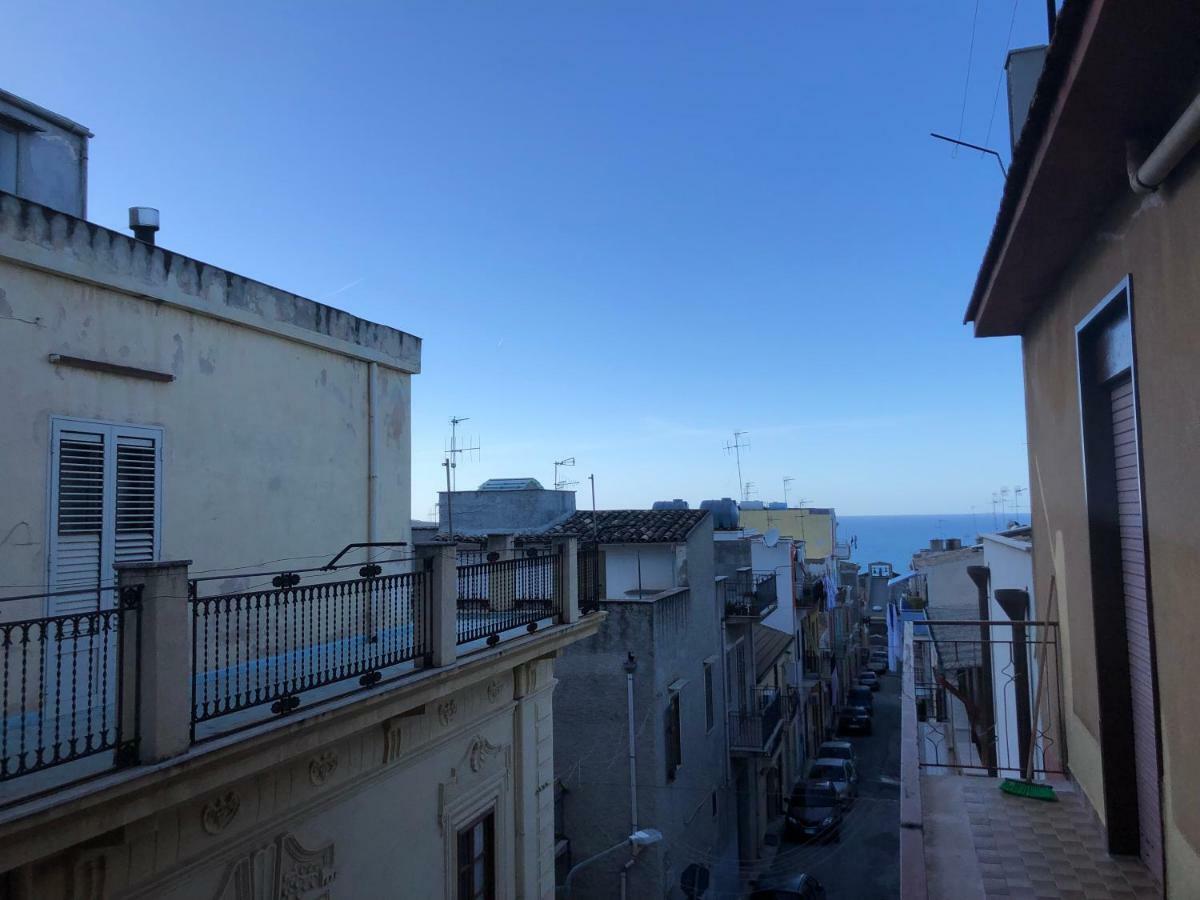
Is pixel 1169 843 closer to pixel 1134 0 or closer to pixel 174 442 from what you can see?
pixel 1134 0

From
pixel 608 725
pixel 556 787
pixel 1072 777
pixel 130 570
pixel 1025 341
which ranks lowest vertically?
pixel 556 787

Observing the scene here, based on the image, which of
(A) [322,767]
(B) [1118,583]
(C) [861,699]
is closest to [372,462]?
(A) [322,767]

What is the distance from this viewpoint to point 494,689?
904 cm

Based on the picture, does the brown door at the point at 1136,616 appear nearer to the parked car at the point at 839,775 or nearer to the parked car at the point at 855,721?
the parked car at the point at 839,775

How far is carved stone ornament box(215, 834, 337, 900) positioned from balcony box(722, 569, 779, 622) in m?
16.2

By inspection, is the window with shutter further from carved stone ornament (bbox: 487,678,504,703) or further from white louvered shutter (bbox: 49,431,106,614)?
carved stone ornament (bbox: 487,678,504,703)

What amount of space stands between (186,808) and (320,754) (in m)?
1.23

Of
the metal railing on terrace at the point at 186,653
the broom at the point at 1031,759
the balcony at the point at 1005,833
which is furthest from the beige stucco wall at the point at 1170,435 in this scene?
the metal railing on terrace at the point at 186,653

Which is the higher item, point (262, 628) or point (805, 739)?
point (262, 628)

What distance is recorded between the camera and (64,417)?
20.2 feet

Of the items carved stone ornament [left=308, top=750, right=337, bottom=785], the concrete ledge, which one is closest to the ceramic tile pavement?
carved stone ornament [left=308, top=750, right=337, bottom=785]

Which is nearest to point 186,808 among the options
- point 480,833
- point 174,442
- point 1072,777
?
point 174,442

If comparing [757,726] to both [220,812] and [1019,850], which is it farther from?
[220,812]

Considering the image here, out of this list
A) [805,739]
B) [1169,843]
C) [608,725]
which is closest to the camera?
[1169,843]
